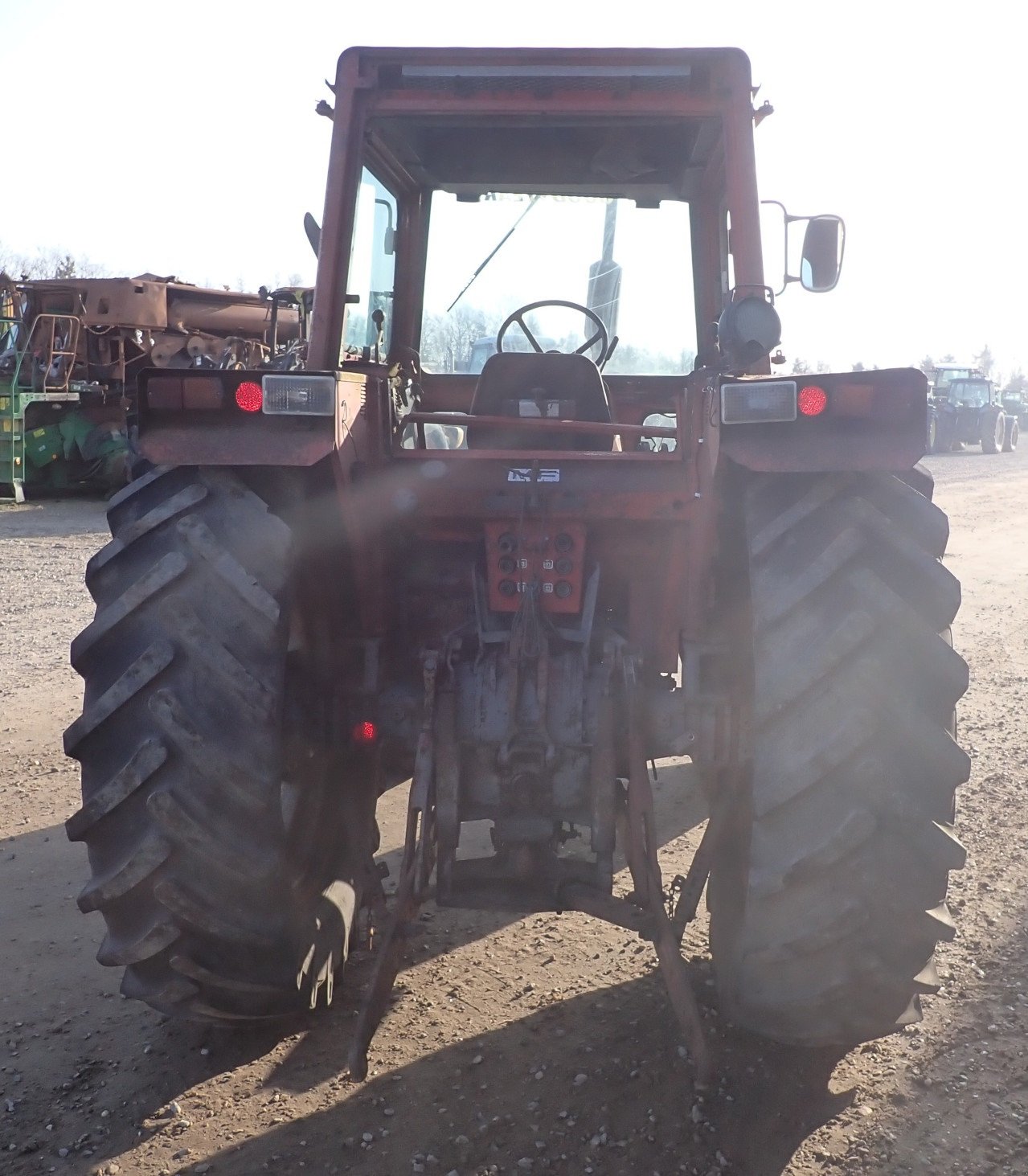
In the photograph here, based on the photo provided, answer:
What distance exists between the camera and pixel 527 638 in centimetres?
297

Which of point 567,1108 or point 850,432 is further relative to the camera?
point 567,1108

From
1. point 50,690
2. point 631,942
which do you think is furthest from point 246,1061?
point 50,690

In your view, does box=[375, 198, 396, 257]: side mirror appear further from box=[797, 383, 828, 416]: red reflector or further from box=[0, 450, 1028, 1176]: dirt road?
box=[0, 450, 1028, 1176]: dirt road

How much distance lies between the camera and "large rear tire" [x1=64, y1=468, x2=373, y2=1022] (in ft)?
8.40

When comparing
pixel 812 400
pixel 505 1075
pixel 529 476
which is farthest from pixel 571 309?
pixel 505 1075

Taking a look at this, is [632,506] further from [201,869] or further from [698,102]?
[201,869]

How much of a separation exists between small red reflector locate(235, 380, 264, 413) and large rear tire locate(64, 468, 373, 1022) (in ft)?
0.65

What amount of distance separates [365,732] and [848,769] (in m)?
1.24

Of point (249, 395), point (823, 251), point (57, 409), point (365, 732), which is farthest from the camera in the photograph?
point (57, 409)

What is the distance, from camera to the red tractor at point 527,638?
2543 millimetres

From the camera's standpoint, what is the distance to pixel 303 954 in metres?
2.94

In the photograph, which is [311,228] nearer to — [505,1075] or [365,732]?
[365,732]

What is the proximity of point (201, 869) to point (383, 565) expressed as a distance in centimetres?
96

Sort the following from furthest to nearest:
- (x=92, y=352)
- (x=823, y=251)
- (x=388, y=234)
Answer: (x=92, y=352) < (x=388, y=234) < (x=823, y=251)
